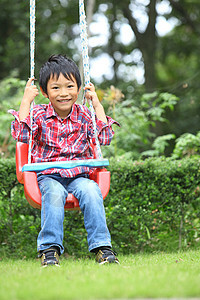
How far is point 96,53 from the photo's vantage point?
1259cm

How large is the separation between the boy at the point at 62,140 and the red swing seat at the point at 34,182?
5cm

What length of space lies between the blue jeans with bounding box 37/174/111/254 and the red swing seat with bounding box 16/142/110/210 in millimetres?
47

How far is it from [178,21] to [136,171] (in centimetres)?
914

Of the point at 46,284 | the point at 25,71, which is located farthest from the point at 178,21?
the point at 46,284

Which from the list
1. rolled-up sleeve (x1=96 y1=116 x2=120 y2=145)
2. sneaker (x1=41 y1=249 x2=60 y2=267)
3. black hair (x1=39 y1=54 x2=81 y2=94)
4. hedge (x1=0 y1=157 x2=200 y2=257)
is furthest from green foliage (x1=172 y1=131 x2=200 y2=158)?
sneaker (x1=41 y1=249 x2=60 y2=267)

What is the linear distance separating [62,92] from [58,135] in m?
0.31

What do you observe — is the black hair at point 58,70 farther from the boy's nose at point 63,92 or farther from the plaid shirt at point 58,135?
the plaid shirt at point 58,135

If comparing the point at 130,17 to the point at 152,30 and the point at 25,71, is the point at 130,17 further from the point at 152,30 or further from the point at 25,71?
the point at 25,71

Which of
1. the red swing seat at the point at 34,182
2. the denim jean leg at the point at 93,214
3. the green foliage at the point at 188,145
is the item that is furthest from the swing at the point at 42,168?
the green foliage at the point at 188,145

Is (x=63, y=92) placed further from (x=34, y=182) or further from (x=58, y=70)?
(x=34, y=182)

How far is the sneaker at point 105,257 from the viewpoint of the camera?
2.51 meters

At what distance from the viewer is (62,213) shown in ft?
8.69

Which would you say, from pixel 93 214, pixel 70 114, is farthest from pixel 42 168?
pixel 70 114

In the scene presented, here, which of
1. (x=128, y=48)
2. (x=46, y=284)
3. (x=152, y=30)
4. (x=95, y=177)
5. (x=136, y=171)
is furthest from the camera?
(x=128, y=48)
